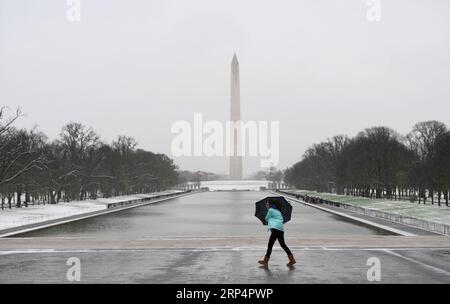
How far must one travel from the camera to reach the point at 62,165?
70750 millimetres

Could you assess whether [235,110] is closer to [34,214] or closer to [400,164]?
[400,164]

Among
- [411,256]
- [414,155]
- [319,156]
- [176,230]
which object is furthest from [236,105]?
[411,256]

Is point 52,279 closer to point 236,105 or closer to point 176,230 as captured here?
point 176,230

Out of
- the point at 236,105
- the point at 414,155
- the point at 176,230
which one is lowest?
the point at 176,230

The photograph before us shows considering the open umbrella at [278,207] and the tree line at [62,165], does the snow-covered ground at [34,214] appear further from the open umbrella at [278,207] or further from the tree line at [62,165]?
the open umbrella at [278,207]

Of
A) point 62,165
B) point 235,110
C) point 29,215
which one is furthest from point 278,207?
point 235,110

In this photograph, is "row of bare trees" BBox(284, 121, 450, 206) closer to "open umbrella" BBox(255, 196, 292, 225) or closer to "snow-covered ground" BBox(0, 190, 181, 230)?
"snow-covered ground" BBox(0, 190, 181, 230)

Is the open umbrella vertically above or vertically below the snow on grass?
above

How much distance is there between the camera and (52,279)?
1316 centimetres

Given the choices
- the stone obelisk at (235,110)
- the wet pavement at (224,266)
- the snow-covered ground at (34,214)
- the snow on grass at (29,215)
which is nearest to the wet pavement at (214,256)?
the wet pavement at (224,266)

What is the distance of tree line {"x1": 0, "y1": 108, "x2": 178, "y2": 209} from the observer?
53719 mm

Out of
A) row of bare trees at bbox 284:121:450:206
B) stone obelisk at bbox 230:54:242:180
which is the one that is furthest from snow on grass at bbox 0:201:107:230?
stone obelisk at bbox 230:54:242:180

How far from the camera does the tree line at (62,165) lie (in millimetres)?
53719

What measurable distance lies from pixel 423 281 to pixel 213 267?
19.3ft
